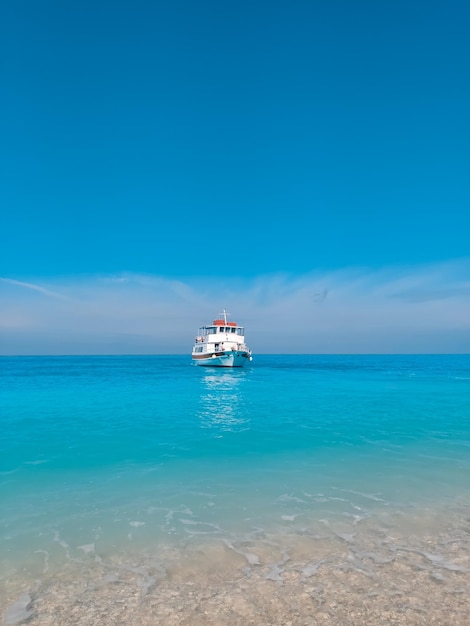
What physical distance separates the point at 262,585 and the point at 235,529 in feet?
7.35

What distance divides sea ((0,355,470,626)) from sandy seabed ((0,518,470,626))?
26 mm

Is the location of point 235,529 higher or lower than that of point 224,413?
higher

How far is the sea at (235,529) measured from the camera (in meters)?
5.10

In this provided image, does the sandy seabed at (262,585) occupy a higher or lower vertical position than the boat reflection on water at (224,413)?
higher

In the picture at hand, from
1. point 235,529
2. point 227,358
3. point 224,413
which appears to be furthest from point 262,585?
point 227,358

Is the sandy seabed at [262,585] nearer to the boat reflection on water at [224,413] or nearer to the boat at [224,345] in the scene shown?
the boat reflection on water at [224,413]

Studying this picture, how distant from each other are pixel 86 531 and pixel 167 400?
25860mm

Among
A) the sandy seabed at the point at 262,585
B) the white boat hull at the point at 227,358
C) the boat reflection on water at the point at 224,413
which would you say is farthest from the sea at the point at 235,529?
the white boat hull at the point at 227,358

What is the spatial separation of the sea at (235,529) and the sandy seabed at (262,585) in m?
0.03

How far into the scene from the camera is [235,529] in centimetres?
775

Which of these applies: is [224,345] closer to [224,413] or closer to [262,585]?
[224,413]

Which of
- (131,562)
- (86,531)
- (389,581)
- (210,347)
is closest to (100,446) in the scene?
(86,531)

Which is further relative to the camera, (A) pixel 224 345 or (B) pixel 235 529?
(A) pixel 224 345

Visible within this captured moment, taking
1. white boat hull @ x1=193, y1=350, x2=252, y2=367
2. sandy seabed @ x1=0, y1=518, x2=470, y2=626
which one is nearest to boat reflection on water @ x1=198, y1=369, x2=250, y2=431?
sandy seabed @ x1=0, y1=518, x2=470, y2=626
